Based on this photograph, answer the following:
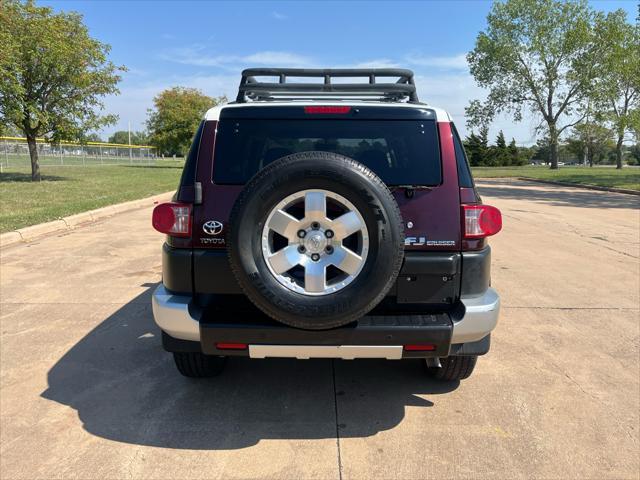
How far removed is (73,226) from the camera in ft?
34.1

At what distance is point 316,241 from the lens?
102 inches

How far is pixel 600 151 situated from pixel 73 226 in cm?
10472

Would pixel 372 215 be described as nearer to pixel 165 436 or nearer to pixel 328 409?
pixel 328 409

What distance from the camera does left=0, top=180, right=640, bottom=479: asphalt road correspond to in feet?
8.79

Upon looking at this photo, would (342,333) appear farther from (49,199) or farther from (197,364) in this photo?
(49,199)

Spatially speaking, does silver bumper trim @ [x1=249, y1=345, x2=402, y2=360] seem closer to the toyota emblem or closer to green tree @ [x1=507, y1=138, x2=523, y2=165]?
the toyota emblem

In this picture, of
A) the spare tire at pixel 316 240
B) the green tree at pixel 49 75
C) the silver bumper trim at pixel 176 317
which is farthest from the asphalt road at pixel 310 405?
the green tree at pixel 49 75

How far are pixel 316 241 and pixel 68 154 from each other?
42879mm

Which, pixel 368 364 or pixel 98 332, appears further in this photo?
pixel 98 332

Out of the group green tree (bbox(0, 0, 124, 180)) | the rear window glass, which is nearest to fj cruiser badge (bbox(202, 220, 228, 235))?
the rear window glass

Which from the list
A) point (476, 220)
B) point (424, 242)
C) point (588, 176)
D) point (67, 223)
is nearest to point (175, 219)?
point (424, 242)

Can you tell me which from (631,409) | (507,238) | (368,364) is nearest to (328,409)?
(368,364)

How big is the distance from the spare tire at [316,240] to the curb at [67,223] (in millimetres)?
7405

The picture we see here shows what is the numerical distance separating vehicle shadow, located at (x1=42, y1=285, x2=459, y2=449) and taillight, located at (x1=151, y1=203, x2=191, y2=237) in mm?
1171
